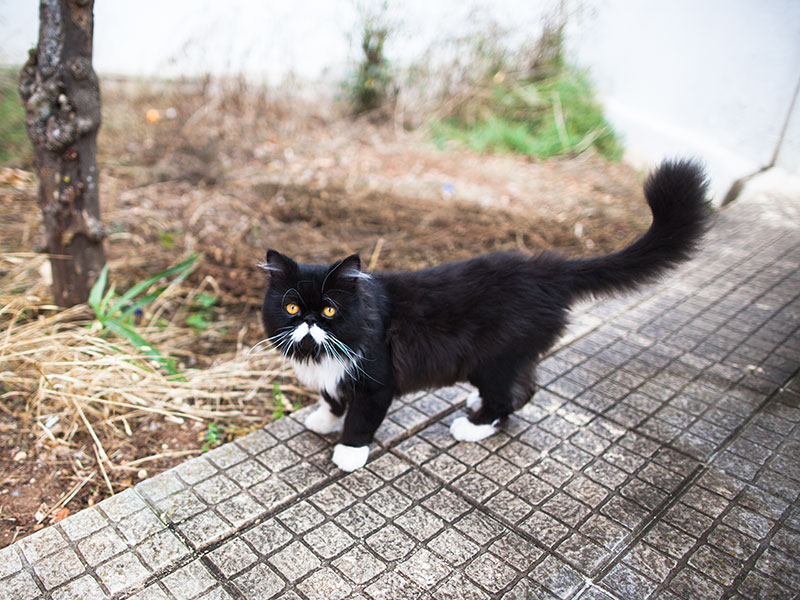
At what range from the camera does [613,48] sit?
263 inches

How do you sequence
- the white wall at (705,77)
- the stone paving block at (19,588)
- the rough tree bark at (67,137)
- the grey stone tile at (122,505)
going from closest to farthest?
the stone paving block at (19,588)
the grey stone tile at (122,505)
the rough tree bark at (67,137)
the white wall at (705,77)

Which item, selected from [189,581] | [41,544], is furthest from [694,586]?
[41,544]

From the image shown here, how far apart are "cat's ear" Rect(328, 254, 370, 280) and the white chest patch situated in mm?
330

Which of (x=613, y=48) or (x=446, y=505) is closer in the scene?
(x=446, y=505)

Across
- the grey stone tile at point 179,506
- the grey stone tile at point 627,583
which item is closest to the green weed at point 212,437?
the grey stone tile at point 179,506

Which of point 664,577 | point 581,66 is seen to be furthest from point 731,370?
point 581,66

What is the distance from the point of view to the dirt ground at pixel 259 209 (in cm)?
266

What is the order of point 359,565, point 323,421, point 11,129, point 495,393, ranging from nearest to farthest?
point 359,565, point 495,393, point 323,421, point 11,129

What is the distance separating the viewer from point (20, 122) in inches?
214

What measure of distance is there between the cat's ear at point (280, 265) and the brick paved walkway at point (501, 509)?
2.76 feet

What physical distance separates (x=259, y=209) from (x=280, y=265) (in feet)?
8.90

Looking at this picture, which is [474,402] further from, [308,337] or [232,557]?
[232,557]

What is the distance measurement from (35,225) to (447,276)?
129 inches

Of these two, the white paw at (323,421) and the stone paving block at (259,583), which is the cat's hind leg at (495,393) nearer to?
the white paw at (323,421)
